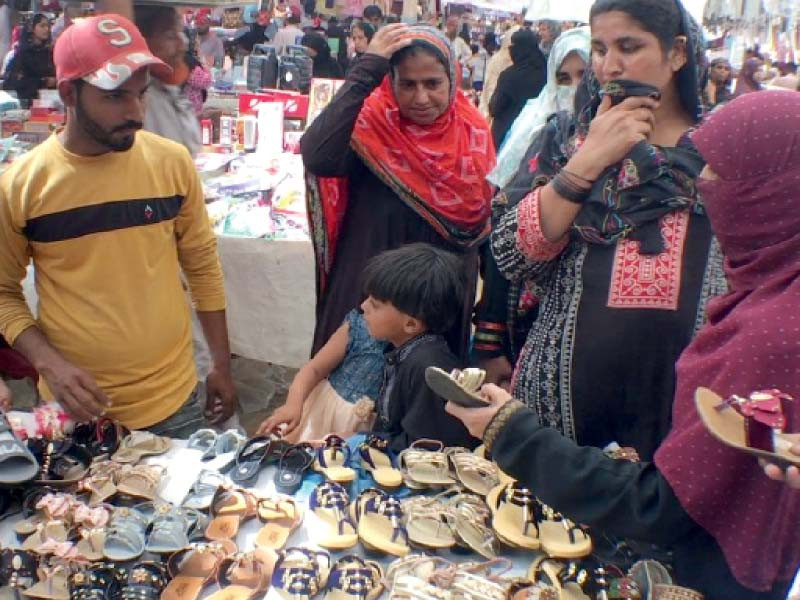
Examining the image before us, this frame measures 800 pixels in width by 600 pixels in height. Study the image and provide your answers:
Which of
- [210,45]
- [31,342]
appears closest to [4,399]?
[31,342]

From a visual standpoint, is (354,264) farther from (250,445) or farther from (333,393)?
(250,445)

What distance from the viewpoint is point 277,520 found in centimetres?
160

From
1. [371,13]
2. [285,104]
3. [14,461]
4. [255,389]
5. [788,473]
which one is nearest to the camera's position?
[788,473]

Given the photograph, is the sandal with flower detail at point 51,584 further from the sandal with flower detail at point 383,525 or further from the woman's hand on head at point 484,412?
the woman's hand on head at point 484,412

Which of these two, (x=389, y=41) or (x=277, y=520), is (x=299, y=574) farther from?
(x=389, y=41)

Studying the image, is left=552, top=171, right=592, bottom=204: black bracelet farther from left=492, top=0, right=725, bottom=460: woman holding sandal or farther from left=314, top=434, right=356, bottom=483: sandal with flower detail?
left=314, top=434, right=356, bottom=483: sandal with flower detail

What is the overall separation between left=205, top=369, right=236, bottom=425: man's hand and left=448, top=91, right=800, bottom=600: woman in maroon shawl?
1.18 meters

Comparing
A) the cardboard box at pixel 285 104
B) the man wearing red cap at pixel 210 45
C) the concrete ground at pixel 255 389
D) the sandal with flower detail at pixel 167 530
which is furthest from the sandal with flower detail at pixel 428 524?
the man wearing red cap at pixel 210 45

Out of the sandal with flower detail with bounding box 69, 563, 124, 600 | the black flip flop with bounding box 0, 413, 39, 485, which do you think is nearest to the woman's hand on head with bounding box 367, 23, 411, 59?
the black flip flop with bounding box 0, 413, 39, 485

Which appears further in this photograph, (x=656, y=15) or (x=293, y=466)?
(x=293, y=466)

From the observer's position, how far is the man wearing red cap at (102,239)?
72.0 inches

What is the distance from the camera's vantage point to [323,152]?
223cm

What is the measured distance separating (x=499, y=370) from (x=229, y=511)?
82 cm

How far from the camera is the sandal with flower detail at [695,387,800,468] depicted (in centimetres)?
95
